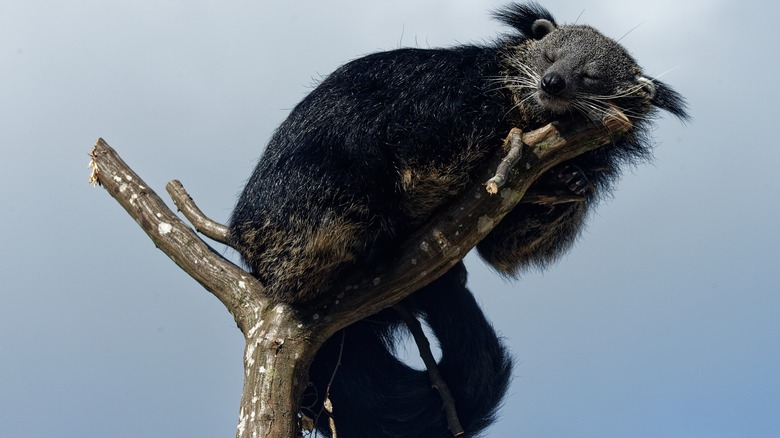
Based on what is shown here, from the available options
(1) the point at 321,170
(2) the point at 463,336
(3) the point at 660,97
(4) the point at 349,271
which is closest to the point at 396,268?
(4) the point at 349,271

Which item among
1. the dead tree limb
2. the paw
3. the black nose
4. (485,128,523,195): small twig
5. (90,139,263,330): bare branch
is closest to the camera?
(485,128,523,195): small twig

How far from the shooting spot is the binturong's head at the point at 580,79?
4875 millimetres

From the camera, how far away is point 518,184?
4668mm

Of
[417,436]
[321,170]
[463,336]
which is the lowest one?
[417,436]

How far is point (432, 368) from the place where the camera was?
5.50 metres

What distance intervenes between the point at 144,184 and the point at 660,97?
343 centimetres

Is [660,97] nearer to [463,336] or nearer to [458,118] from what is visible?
[458,118]

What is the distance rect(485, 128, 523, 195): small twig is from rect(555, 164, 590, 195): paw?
1.36 feet

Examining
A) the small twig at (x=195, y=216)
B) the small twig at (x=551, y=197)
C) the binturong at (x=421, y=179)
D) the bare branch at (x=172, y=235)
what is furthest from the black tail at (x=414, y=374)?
the small twig at (x=195, y=216)

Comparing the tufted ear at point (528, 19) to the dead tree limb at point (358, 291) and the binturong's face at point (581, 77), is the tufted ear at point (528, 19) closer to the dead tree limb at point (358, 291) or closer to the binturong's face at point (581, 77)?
the binturong's face at point (581, 77)

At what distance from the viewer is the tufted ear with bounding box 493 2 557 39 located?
18.7ft

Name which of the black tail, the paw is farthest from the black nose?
the black tail

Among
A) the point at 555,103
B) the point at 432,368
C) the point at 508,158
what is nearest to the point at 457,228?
the point at 508,158

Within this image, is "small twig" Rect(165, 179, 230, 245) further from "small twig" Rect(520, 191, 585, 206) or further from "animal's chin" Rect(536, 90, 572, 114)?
"animal's chin" Rect(536, 90, 572, 114)
